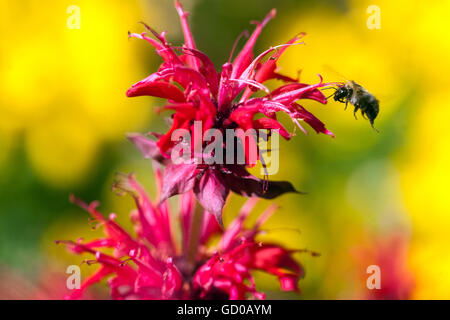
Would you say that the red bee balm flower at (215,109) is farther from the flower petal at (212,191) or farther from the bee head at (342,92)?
the bee head at (342,92)

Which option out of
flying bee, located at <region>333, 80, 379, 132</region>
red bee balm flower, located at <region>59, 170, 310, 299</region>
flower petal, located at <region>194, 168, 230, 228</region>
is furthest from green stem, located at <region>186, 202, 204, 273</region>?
flying bee, located at <region>333, 80, 379, 132</region>

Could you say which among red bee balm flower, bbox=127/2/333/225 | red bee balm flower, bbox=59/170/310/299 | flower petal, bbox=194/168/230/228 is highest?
red bee balm flower, bbox=127/2/333/225

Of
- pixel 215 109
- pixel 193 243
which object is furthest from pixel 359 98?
pixel 193 243

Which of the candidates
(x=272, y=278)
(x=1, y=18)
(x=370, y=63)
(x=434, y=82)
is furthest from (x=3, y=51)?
(x=434, y=82)

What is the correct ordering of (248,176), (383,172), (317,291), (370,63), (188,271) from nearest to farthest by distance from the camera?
(248,176) < (188,271) < (317,291) < (383,172) < (370,63)

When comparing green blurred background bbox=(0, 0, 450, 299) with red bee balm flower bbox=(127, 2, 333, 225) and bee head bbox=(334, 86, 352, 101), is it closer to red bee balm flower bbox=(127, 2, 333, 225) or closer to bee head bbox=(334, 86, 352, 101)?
bee head bbox=(334, 86, 352, 101)

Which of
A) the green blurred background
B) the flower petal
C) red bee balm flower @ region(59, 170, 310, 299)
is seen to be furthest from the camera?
the green blurred background
